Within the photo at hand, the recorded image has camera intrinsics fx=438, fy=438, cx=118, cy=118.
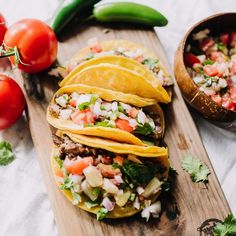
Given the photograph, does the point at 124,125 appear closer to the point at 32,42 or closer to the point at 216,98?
the point at 216,98

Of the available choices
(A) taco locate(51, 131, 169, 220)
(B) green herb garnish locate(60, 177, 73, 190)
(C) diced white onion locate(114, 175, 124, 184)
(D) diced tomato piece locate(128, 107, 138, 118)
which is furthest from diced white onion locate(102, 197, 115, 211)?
(D) diced tomato piece locate(128, 107, 138, 118)

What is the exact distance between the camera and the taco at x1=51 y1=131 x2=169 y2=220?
310 centimetres

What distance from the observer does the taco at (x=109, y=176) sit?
3.10 m

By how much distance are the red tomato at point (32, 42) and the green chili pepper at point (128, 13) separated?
56 cm

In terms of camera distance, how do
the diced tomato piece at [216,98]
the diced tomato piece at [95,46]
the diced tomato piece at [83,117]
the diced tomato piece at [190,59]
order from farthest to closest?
the diced tomato piece at [190,59] < the diced tomato piece at [95,46] < the diced tomato piece at [216,98] < the diced tomato piece at [83,117]

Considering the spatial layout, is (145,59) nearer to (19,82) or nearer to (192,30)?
(192,30)

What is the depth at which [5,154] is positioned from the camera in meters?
3.61

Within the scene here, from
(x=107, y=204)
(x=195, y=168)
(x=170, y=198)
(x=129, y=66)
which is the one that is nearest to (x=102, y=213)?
(x=107, y=204)

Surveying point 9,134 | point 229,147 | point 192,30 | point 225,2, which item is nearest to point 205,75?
point 192,30

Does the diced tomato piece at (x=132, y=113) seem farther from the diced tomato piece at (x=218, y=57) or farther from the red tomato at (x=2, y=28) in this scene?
the red tomato at (x=2, y=28)

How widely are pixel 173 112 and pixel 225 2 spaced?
4.71ft

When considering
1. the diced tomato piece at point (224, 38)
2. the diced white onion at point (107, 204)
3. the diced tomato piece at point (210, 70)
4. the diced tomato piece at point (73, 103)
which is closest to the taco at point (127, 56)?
the diced tomato piece at point (73, 103)

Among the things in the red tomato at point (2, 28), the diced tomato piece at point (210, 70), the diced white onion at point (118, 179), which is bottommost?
the diced white onion at point (118, 179)

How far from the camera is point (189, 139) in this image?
352 cm
